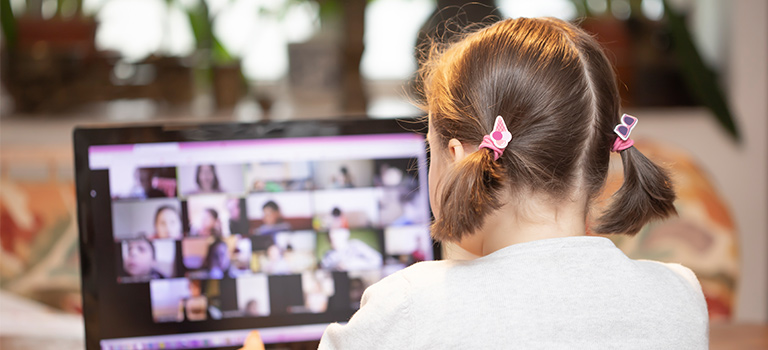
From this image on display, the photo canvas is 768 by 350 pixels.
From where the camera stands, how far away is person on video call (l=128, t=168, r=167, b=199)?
73 centimetres

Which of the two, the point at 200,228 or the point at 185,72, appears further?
the point at 185,72

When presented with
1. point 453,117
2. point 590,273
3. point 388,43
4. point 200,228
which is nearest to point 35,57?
point 388,43

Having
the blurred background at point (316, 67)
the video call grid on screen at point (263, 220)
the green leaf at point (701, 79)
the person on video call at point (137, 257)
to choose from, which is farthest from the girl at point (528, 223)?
the green leaf at point (701, 79)

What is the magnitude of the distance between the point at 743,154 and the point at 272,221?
5.24 feet

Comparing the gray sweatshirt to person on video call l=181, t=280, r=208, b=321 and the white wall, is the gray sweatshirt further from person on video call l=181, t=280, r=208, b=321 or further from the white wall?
the white wall

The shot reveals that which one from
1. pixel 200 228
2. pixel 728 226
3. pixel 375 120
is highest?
pixel 375 120

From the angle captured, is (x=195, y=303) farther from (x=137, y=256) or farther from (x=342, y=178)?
(x=342, y=178)

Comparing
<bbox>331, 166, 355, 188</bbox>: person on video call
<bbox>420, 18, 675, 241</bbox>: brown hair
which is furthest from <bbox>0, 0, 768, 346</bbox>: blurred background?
<bbox>420, 18, 675, 241</bbox>: brown hair

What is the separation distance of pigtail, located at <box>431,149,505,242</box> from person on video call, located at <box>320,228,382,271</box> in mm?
221

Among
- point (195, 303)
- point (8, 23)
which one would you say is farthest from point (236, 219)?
point (8, 23)

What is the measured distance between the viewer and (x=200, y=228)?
0.75 meters

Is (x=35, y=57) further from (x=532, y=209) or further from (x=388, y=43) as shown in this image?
(x=532, y=209)

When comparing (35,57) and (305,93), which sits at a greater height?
(35,57)

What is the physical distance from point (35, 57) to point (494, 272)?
5.94 feet
